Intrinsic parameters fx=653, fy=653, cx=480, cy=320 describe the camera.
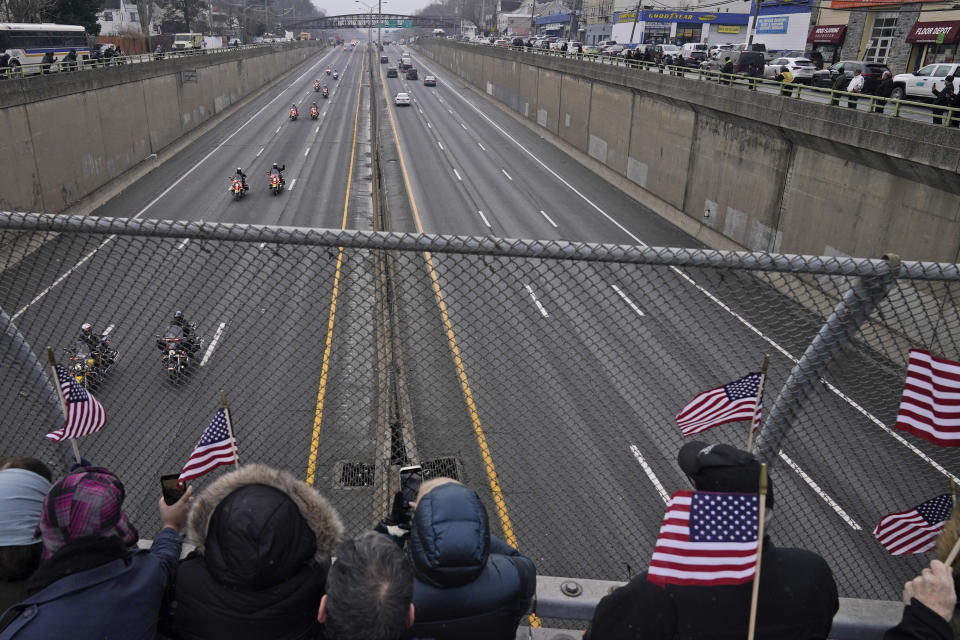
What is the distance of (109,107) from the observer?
107 ft

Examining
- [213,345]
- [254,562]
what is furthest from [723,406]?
[213,345]

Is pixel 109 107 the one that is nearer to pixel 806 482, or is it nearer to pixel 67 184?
pixel 67 184

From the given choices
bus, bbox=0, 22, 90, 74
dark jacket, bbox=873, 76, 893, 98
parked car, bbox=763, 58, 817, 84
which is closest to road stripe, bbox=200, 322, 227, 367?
dark jacket, bbox=873, 76, 893, 98

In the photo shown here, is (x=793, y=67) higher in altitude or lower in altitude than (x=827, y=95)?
higher

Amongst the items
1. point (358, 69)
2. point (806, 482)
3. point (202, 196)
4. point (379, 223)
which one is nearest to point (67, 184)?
point (202, 196)

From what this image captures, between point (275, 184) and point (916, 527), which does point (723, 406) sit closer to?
point (916, 527)

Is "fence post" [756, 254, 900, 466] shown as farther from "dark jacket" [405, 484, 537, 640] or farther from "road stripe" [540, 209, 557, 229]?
"road stripe" [540, 209, 557, 229]

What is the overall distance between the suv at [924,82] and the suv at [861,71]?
2.84 ft

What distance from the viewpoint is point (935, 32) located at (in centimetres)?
3925

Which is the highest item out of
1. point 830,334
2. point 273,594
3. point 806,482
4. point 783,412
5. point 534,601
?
point 830,334

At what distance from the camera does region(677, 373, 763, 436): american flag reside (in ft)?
12.4

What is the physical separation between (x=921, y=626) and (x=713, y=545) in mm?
785

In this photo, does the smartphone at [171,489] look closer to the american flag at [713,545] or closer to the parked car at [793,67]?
the american flag at [713,545]

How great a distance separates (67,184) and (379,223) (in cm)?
1412
